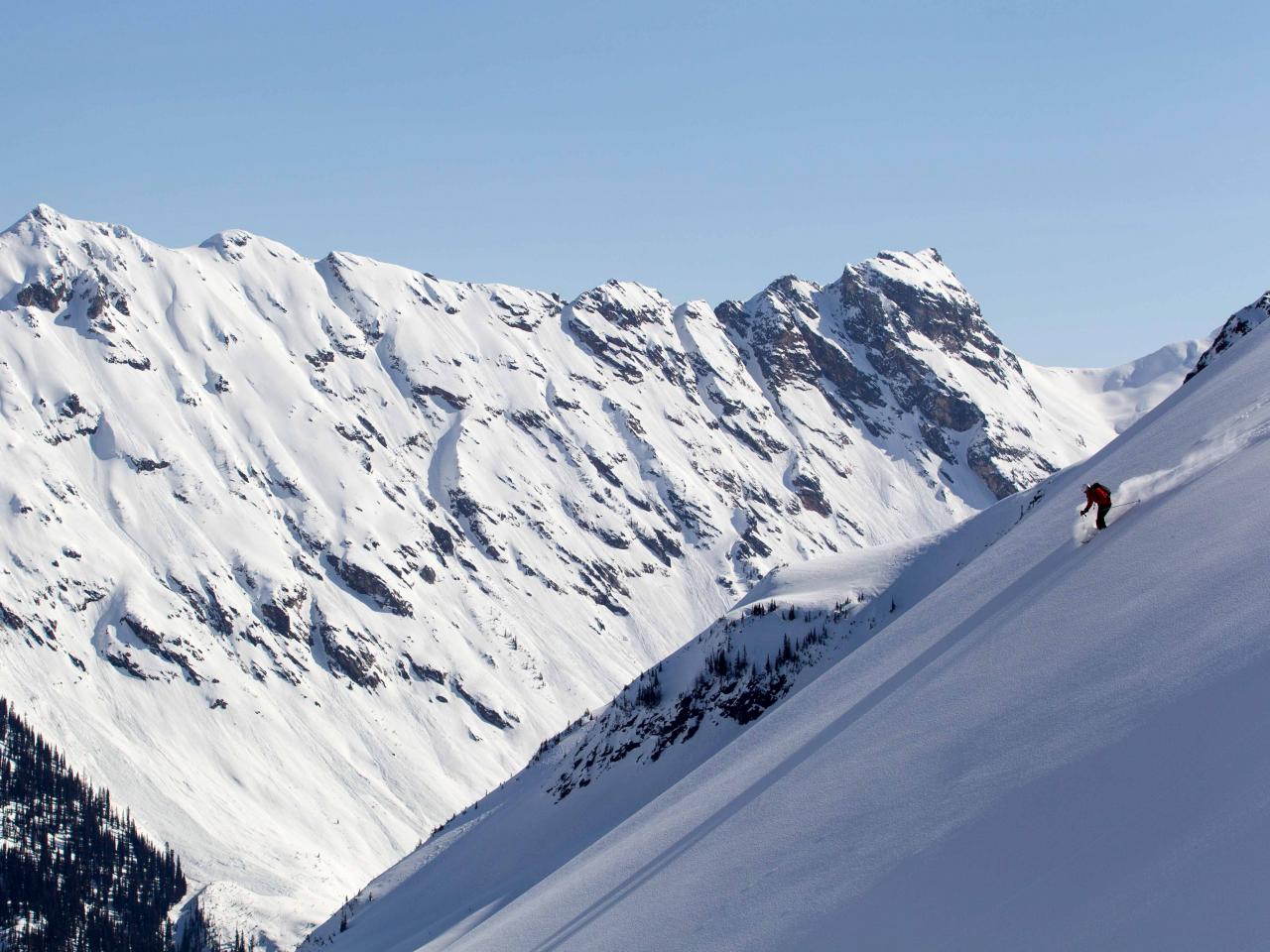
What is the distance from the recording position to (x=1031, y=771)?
15844mm

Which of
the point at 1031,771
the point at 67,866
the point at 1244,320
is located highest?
the point at 67,866

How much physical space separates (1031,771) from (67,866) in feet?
470

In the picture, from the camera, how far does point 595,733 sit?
247 ft

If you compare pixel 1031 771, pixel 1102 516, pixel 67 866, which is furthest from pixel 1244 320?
pixel 67 866

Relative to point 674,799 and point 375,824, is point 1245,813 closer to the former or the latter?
point 674,799

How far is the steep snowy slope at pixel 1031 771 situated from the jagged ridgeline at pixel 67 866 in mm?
105763

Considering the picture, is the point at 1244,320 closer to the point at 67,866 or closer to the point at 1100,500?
the point at 1100,500

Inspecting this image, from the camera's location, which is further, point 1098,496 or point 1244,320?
point 1244,320

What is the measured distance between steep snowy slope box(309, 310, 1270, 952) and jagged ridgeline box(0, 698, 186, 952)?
10576 cm

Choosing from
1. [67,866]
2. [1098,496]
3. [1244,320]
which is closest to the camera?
[1098,496]

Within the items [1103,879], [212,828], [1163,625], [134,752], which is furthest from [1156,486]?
[134,752]

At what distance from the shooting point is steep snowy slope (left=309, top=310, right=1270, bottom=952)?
41.3 feet

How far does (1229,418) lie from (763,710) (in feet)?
121

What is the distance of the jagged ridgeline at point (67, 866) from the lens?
128 m
